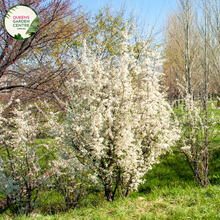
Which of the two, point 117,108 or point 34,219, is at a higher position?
point 117,108

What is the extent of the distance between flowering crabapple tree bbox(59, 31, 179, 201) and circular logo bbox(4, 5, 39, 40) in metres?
1.74

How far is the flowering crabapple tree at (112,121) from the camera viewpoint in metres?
3.07

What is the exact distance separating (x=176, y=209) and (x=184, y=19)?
14494mm

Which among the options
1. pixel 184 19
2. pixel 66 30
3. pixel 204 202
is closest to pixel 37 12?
pixel 66 30

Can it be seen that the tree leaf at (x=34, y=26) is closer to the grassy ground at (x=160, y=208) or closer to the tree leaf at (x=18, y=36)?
the tree leaf at (x=18, y=36)

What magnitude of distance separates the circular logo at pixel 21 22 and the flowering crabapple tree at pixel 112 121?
1740 mm

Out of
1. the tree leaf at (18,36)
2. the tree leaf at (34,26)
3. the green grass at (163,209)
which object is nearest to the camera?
the green grass at (163,209)

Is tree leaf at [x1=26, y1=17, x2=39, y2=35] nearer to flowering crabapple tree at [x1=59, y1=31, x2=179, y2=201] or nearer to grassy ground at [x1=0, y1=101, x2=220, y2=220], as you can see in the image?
flowering crabapple tree at [x1=59, y1=31, x2=179, y2=201]

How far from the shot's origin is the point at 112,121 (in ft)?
10.1

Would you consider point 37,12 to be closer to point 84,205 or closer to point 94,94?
point 94,94

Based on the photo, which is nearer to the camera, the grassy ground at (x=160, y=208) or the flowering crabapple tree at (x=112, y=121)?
the grassy ground at (x=160, y=208)

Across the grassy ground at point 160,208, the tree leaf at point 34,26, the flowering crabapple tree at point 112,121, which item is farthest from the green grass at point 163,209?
the tree leaf at point 34,26

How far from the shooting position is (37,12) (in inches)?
175

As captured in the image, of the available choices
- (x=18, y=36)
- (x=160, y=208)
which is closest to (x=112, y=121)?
(x=160, y=208)
